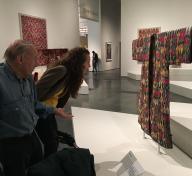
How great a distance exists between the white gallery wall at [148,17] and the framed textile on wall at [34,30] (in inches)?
192

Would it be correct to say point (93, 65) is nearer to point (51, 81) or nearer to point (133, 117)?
point (133, 117)

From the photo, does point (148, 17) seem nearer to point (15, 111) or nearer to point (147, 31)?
point (147, 31)

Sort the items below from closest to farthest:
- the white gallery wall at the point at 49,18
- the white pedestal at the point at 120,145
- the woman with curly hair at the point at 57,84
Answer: the woman with curly hair at the point at 57,84
the white pedestal at the point at 120,145
the white gallery wall at the point at 49,18

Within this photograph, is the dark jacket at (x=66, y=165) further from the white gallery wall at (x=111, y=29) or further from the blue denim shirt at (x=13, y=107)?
the white gallery wall at (x=111, y=29)

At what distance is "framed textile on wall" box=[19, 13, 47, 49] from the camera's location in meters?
6.78

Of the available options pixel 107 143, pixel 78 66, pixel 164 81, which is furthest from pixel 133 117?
pixel 78 66

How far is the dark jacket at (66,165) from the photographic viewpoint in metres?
1.41

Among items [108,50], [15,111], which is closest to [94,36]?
[108,50]

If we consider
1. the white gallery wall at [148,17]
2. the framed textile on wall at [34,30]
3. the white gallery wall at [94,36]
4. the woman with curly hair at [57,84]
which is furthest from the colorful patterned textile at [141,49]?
the white gallery wall at [94,36]

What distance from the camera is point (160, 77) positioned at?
2.57 meters

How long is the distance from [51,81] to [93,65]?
13.5 meters

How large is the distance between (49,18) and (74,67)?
6387mm

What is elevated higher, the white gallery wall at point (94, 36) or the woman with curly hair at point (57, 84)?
the white gallery wall at point (94, 36)

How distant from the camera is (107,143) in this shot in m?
3.28
